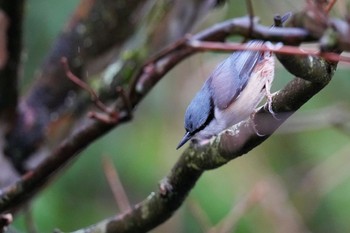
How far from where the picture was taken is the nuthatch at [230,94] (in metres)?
2.02

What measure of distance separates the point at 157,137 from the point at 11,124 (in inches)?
75.7

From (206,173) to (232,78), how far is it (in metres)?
2.67

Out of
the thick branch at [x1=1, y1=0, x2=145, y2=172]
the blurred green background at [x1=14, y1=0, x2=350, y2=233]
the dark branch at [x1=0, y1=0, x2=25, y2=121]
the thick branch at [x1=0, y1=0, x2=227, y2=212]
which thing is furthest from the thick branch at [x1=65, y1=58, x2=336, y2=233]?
the blurred green background at [x1=14, y1=0, x2=350, y2=233]

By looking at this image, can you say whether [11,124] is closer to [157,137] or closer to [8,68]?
[8,68]

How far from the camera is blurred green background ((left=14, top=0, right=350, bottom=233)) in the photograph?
4148 millimetres

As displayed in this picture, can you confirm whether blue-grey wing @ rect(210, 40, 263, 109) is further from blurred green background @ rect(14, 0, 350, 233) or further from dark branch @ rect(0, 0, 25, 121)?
blurred green background @ rect(14, 0, 350, 233)

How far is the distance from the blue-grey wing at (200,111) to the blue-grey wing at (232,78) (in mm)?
26

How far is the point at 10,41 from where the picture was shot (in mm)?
2873

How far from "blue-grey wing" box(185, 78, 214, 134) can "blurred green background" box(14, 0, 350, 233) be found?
1630 millimetres

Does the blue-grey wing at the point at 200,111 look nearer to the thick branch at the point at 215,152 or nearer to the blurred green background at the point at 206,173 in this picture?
the thick branch at the point at 215,152

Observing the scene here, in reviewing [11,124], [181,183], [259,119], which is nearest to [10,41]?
[11,124]

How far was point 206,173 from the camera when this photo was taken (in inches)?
186

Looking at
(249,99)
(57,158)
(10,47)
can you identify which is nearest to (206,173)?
(10,47)

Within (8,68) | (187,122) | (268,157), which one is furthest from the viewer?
(268,157)
